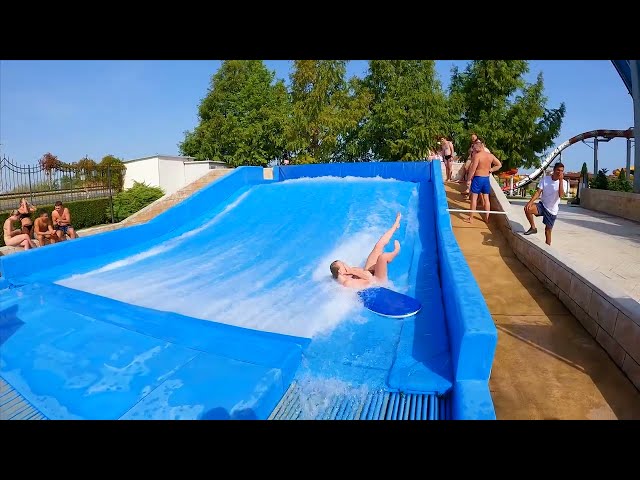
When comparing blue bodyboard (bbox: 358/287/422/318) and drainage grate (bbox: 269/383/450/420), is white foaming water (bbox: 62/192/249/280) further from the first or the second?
drainage grate (bbox: 269/383/450/420)

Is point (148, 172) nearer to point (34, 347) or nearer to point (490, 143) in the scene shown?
point (34, 347)

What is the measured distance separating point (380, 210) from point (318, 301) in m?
4.08

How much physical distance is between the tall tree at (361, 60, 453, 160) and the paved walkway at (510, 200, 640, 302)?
8839 mm

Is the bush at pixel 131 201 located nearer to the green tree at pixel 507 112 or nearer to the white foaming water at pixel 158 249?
the white foaming water at pixel 158 249

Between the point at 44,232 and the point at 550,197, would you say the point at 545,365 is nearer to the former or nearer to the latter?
the point at 550,197

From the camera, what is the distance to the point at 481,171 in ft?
25.1

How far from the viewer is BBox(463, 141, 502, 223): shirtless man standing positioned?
7512 millimetres

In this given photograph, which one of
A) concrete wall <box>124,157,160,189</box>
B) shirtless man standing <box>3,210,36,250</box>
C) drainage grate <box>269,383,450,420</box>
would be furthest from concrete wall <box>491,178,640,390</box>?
concrete wall <box>124,157,160,189</box>

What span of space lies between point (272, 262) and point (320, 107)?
1260 centimetres
